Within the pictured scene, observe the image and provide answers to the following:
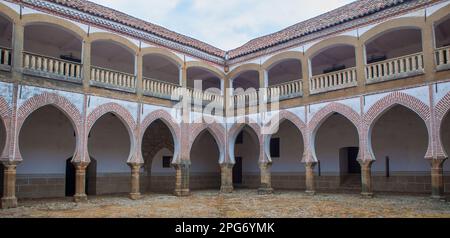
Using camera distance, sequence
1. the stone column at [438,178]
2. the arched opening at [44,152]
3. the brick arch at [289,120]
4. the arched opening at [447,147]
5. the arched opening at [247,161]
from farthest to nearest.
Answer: the arched opening at [247,161], the brick arch at [289,120], the arched opening at [44,152], the arched opening at [447,147], the stone column at [438,178]

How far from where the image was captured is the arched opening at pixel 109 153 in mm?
17125

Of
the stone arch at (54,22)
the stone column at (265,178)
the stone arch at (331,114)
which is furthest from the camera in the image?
the stone column at (265,178)

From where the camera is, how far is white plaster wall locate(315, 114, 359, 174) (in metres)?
18.3

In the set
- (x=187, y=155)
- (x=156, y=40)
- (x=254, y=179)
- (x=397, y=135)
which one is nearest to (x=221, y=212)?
(x=187, y=155)

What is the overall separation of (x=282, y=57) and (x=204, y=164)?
26.9 feet

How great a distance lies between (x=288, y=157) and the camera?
67.7ft

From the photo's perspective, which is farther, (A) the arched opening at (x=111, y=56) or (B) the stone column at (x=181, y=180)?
(B) the stone column at (x=181, y=180)

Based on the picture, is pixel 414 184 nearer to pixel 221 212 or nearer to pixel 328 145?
pixel 328 145

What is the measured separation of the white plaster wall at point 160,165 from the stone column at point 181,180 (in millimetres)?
3197

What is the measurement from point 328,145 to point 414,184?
4.40m

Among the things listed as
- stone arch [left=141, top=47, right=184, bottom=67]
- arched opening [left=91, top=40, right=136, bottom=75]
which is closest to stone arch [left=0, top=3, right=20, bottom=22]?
arched opening [left=91, top=40, right=136, bottom=75]

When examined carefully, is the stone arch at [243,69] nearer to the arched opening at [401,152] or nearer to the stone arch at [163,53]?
the stone arch at [163,53]

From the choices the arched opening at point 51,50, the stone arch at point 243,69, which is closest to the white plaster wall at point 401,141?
the stone arch at point 243,69

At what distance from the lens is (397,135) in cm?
1664
